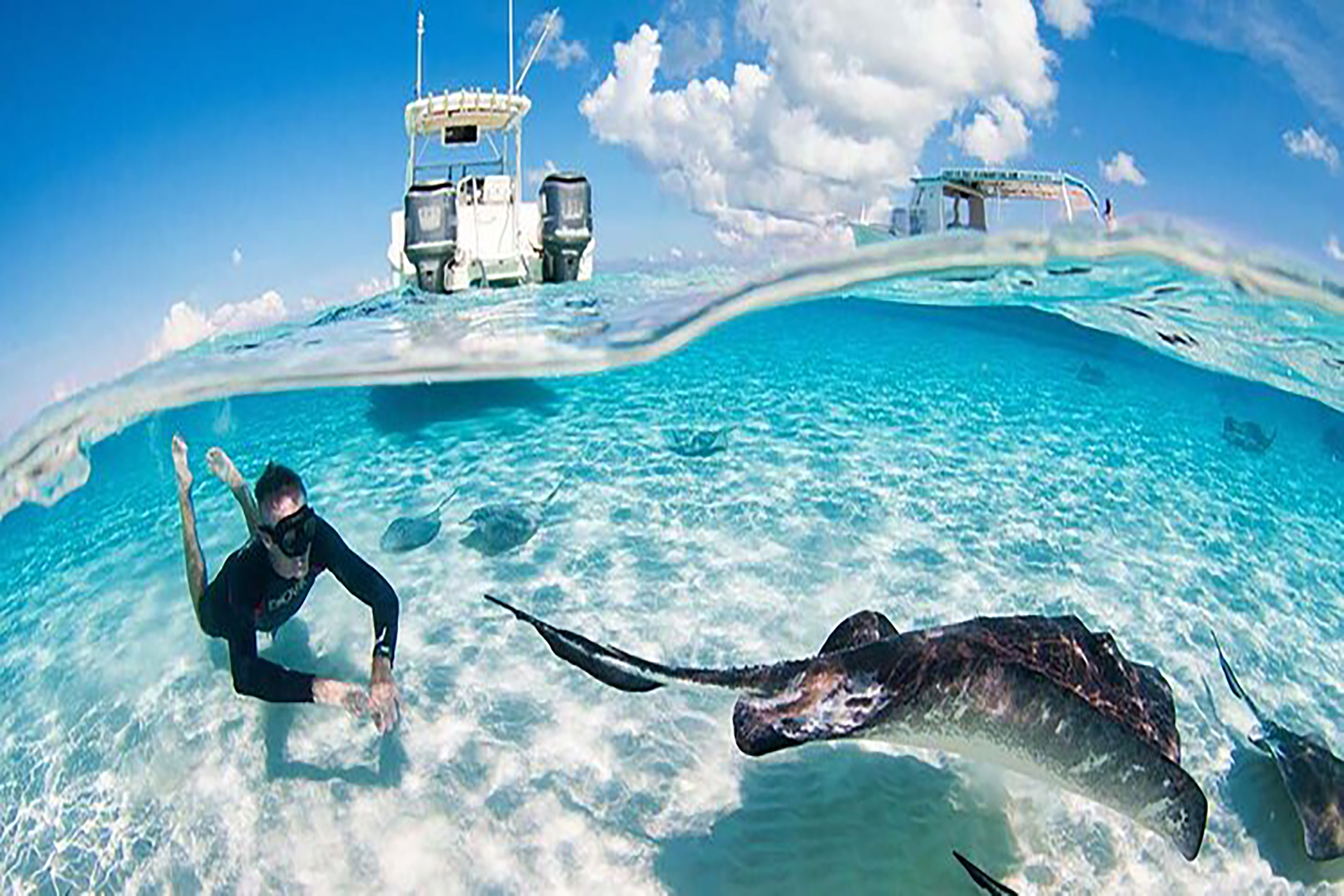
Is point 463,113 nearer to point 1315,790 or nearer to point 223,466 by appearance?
point 223,466

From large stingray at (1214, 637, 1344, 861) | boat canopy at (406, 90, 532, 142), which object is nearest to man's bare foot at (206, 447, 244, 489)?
large stingray at (1214, 637, 1344, 861)

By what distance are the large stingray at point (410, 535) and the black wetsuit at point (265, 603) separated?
3140mm

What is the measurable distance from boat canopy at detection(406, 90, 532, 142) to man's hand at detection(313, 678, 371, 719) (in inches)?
708

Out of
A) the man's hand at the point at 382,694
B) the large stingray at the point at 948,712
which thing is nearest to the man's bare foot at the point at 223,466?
the man's hand at the point at 382,694

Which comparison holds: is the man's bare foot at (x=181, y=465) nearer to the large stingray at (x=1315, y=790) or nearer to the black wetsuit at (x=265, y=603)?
the black wetsuit at (x=265, y=603)

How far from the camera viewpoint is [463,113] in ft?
64.6

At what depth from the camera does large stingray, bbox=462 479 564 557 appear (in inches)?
338

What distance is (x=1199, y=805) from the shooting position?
294cm

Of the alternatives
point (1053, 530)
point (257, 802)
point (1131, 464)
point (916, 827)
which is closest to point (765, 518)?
point (1053, 530)

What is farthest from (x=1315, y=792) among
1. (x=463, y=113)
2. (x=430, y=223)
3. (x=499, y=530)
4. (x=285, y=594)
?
(x=463, y=113)

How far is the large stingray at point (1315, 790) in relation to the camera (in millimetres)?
4652

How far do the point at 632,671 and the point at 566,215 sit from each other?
12.6m

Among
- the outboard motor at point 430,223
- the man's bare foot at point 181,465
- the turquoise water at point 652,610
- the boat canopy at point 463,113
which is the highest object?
the boat canopy at point 463,113

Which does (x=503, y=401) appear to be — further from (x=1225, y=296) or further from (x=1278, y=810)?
(x=1278, y=810)
